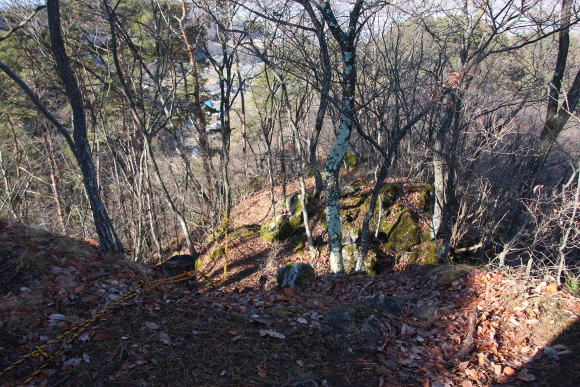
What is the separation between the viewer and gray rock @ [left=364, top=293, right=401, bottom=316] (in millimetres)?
4344

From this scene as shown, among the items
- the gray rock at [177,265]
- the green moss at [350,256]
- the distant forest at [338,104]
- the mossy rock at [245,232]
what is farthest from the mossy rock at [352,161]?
the gray rock at [177,265]

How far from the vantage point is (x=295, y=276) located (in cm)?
612

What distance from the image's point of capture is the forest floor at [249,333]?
9.49 ft

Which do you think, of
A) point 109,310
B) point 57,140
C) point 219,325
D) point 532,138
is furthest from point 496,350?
point 57,140

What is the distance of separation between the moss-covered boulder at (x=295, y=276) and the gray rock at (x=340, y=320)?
7.01 ft

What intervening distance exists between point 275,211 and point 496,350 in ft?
37.2

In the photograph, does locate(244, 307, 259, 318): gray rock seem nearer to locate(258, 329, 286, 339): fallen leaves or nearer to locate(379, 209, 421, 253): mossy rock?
locate(258, 329, 286, 339): fallen leaves

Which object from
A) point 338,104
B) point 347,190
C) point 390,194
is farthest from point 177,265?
point 390,194

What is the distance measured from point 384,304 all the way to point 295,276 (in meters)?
1.99

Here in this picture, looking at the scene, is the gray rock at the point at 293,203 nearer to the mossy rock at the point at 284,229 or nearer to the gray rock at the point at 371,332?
the mossy rock at the point at 284,229

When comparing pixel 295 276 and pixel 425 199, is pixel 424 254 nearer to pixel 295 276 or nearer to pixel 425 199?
pixel 425 199

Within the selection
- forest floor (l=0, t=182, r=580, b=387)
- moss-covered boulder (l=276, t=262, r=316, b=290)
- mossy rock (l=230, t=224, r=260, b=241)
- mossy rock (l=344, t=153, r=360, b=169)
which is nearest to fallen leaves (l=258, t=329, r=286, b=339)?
forest floor (l=0, t=182, r=580, b=387)

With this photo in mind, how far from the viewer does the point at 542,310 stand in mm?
4102

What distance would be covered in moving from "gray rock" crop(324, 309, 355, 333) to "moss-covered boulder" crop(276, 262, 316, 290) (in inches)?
84.1
